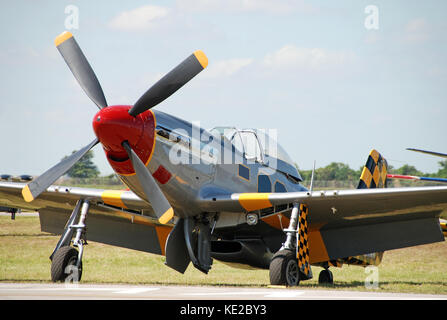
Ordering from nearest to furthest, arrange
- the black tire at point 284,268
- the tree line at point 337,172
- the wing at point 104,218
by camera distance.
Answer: the black tire at point 284,268 → the wing at point 104,218 → the tree line at point 337,172

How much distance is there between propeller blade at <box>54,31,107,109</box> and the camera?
10648 mm

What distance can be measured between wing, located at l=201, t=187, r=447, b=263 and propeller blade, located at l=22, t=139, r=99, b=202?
2.33 m

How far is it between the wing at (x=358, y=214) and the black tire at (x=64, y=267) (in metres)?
2.45

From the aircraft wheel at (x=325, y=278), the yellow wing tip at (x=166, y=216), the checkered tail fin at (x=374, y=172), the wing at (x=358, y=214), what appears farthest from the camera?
the checkered tail fin at (x=374, y=172)

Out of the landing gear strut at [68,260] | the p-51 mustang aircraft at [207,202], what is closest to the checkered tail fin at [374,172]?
the p-51 mustang aircraft at [207,202]

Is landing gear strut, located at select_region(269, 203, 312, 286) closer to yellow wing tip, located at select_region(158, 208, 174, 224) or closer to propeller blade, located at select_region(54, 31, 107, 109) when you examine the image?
yellow wing tip, located at select_region(158, 208, 174, 224)

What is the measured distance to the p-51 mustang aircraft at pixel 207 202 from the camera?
10.3 m

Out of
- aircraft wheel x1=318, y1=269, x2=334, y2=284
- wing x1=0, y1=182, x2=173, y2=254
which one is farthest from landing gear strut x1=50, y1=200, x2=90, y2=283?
aircraft wheel x1=318, y1=269, x2=334, y2=284

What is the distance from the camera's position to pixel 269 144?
43.1 feet

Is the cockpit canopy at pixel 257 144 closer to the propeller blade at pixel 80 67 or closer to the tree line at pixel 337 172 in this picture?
the propeller blade at pixel 80 67

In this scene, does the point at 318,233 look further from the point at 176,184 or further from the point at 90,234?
the point at 90,234
